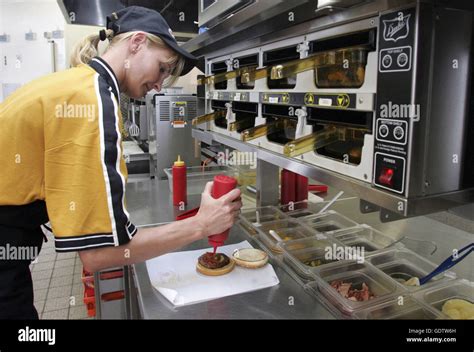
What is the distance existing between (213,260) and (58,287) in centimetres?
267

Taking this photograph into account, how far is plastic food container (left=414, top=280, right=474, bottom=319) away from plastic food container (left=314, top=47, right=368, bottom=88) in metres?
0.66

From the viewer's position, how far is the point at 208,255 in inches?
54.9

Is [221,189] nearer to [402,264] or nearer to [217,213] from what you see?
[217,213]

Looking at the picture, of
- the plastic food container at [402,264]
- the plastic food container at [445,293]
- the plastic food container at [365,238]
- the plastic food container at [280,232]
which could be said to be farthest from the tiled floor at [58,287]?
the plastic food container at [445,293]

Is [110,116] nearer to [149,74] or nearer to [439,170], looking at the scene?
[149,74]

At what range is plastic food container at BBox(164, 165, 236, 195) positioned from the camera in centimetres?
253

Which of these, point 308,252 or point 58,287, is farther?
point 58,287

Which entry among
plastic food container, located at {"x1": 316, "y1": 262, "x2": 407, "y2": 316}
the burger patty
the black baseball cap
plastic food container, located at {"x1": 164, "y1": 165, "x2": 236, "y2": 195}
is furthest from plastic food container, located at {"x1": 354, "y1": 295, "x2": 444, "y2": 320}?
plastic food container, located at {"x1": 164, "y1": 165, "x2": 236, "y2": 195}

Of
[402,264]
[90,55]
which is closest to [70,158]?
[90,55]

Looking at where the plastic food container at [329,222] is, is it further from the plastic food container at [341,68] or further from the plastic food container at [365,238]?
the plastic food container at [341,68]

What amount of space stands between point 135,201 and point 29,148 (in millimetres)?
1211

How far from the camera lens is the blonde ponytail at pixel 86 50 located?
140 centimetres

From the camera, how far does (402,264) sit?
4.58ft
